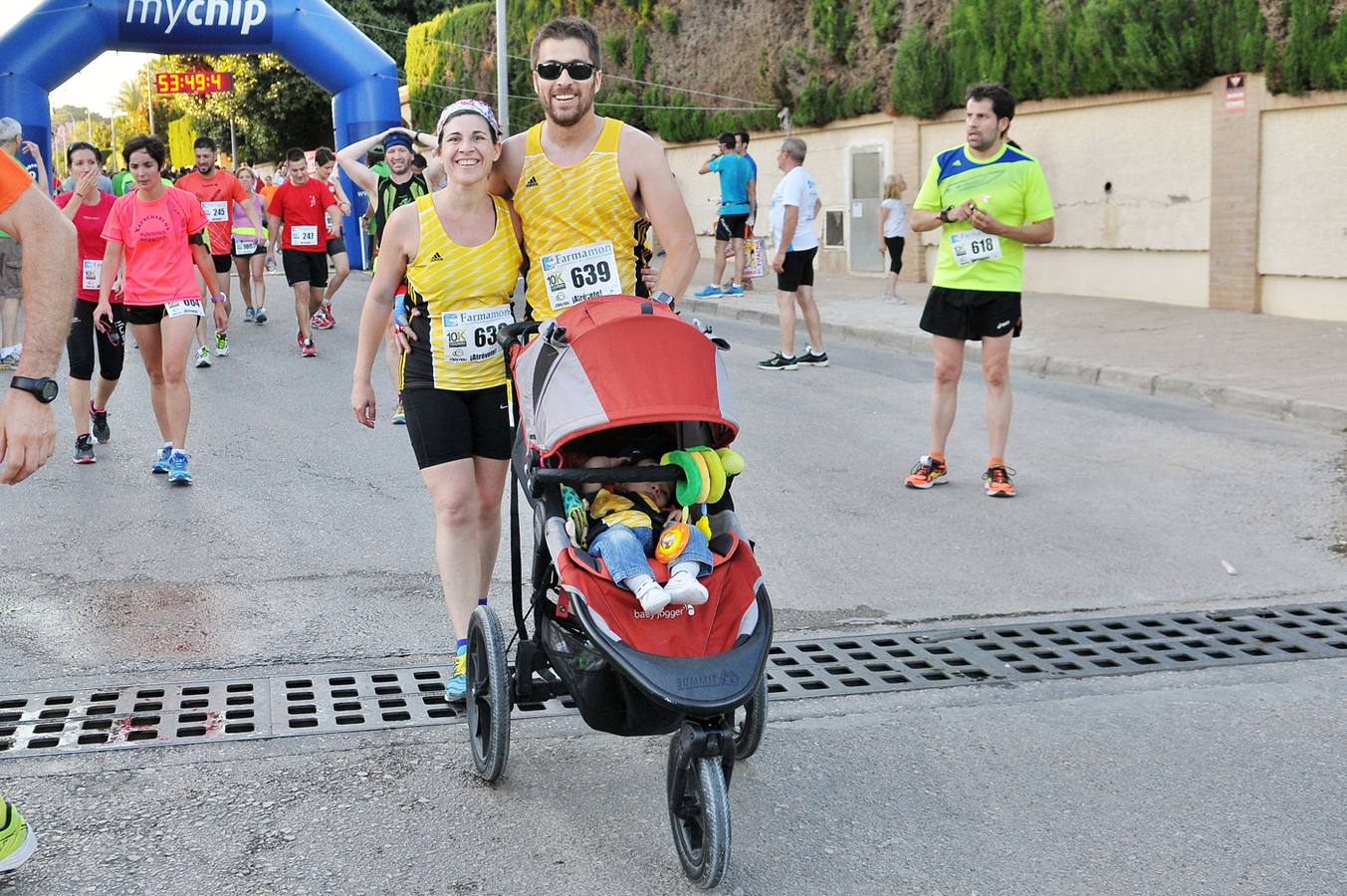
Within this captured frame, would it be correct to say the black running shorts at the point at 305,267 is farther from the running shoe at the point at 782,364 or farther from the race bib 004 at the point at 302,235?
the running shoe at the point at 782,364

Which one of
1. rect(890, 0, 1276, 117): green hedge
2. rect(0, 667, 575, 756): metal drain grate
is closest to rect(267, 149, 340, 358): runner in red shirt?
rect(890, 0, 1276, 117): green hedge

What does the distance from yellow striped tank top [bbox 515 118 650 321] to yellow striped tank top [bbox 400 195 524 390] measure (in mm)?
100

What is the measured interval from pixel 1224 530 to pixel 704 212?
2208 cm

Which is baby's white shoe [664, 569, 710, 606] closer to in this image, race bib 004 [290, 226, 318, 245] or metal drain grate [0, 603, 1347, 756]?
metal drain grate [0, 603, 1347, 756]

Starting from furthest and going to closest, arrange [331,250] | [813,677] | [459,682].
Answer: [331,250]
[813,677]
[459,682]

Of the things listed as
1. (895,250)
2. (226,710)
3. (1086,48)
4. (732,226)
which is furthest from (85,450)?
(1086,48)

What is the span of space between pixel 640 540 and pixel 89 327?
6.49m

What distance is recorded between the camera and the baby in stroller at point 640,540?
11.9ft

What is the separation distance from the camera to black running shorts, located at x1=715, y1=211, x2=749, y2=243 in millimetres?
19969

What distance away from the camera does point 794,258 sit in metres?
12.9

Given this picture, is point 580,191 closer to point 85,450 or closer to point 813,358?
point 85,450

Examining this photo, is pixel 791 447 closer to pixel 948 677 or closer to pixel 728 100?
pixel 948 677

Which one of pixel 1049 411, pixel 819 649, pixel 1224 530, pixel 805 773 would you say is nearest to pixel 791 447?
pixel 1049 411

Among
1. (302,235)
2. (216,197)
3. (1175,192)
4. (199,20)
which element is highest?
(199,20)
